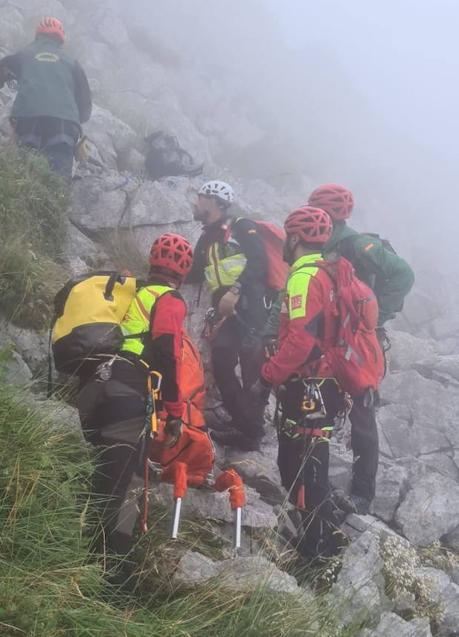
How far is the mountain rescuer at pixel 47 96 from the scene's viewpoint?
336 inches

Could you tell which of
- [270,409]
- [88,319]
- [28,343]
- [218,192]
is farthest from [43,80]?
[270,409]

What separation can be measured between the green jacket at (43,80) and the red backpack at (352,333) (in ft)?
17.4

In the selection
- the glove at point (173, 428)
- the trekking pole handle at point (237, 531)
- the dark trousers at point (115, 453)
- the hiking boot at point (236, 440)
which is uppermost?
the dark trousers at point (115, 453)

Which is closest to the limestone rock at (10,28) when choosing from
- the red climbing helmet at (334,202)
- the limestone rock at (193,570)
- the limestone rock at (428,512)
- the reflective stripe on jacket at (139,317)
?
the red climbing helmet at (334,202)

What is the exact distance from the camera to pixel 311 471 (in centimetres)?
539

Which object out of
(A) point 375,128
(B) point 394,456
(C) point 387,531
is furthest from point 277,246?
(A) point 375,128

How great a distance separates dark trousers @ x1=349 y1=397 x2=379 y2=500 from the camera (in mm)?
6027

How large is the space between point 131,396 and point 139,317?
0.69m

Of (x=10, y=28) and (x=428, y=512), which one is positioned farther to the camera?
(x=10, y=28)

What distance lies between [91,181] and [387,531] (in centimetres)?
720

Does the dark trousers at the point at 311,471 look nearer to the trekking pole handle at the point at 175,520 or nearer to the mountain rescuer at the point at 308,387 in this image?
the mountain rescuer at the point at 308,387

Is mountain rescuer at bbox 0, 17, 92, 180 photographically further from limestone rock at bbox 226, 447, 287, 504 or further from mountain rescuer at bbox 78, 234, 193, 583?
limestone rock at bbox 226, 447, 287, 504

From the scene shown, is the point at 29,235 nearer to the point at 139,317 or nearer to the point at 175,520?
the point at 139,317

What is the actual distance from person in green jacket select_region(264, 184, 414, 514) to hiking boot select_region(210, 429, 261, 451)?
140 cm
